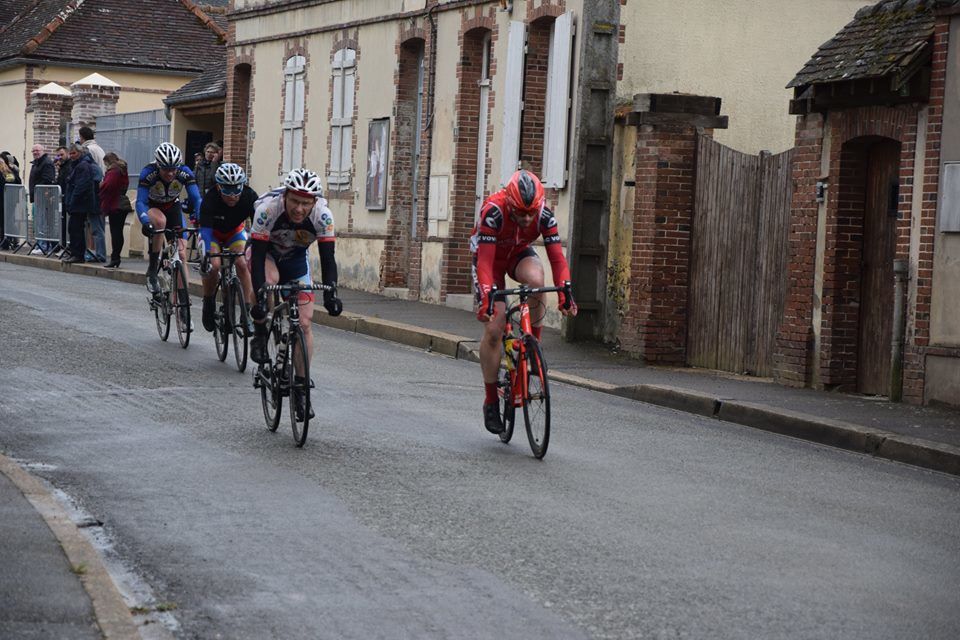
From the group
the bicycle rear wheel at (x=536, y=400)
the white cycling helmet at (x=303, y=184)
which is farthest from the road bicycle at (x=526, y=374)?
the white cycling helmet at (x=303, y=184)

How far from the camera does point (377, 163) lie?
2584 centimetres

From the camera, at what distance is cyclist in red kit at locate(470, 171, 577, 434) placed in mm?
10625

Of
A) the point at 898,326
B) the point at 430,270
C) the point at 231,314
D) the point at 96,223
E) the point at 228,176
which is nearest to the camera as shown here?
the point at 898,326

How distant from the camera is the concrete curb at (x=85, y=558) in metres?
5.93

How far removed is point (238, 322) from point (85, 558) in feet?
25.7

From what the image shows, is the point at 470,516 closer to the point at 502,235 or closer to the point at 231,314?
the point at 502,235

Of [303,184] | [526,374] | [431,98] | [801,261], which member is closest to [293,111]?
[431,98]

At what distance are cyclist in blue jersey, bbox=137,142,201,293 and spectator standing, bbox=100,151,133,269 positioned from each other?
10.6 m

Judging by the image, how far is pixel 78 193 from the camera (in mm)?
27938

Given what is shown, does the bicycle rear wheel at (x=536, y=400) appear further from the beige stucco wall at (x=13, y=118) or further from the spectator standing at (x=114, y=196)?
the beige stucco wall at (x=13, y=118)

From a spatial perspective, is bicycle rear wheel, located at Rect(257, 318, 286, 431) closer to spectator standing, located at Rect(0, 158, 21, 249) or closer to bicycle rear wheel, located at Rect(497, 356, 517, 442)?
bicycle rear wheel, located at Rect(497, 356, 517, 442)

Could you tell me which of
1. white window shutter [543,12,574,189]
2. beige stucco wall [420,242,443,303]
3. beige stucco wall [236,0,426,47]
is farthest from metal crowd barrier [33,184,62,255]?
white window shutter [543,12,574,189]

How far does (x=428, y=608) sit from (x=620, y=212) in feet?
40.8

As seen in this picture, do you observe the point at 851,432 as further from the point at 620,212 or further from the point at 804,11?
the point at 804,11
